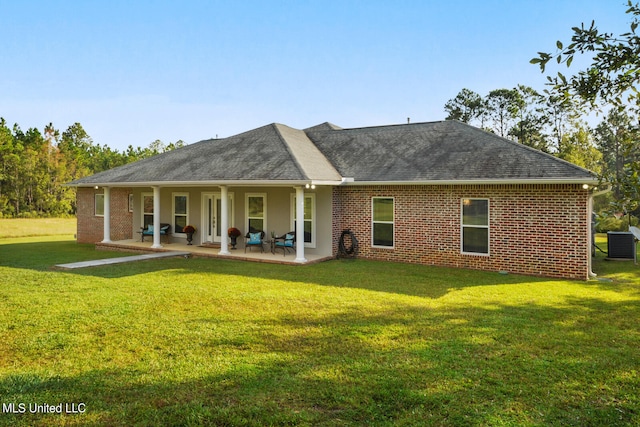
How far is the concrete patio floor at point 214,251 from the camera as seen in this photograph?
14.2 meters

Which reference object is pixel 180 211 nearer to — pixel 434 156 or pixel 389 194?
pixel 389 194

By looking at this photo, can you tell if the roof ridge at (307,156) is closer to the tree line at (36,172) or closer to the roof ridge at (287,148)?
the roof ridge at (287,148)

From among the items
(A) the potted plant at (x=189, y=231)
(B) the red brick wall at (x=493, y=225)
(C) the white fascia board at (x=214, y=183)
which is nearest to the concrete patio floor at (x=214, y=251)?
(A) the potted plant at (x=189, y=231)

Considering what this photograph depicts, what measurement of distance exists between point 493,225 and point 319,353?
8.66 m

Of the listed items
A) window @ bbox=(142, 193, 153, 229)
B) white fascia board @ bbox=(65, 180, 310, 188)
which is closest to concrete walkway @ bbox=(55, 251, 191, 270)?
white fascia board @ bbox=(65, 180, 310, 188)

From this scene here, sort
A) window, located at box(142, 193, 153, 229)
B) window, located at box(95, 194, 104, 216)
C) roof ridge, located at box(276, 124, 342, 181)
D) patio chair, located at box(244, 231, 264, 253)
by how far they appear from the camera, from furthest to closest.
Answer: window, located at box(95, 194, 104, 216)
window, located at box(142, 193, 153, 229)
patio chair, located at box(244, 231, 264, 253)
roof ridge, located at box(276, 124, 342, 181)

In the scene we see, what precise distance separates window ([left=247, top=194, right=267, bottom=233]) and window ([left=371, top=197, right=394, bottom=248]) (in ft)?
13.9

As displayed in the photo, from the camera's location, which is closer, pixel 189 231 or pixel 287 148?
pixel 287 148

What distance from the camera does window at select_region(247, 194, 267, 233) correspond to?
16.4m

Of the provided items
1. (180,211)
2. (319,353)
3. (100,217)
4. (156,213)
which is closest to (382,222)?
(156,213)

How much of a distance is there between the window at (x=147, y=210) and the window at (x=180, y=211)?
5.08ft

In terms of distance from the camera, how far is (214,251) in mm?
16000

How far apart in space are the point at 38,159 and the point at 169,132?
20934 mm

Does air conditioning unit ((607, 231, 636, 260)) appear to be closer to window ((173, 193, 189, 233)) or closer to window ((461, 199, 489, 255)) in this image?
window ((461, 199, 489, 255))
